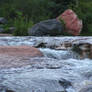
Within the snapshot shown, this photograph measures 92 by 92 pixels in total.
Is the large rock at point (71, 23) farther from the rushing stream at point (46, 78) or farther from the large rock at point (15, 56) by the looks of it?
the rushing stream at point (46, 78)

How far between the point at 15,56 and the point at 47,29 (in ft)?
17.5

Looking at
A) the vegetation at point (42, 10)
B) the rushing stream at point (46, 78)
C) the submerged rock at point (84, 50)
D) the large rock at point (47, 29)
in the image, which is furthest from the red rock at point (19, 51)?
the vegetation at point (42, 10)

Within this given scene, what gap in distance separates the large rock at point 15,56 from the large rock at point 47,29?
4590 millimetres

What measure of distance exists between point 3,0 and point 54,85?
1311 cm

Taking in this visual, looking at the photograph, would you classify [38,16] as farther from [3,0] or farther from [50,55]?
[50,55]

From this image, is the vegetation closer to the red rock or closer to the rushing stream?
the red rock

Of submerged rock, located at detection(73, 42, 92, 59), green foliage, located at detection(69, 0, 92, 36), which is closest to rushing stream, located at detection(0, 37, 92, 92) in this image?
submerged rock, located at detection(73, 42, 92, 59)

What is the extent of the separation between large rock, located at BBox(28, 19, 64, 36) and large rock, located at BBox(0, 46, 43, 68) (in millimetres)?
4590

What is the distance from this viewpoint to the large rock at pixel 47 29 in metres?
8.93

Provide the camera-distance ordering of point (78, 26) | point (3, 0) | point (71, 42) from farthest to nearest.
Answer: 1. point (3, 0)
2. point (78, 26)
3. point (71, 42)

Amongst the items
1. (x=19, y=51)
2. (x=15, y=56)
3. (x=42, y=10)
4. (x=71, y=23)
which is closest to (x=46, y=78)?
(x=15, y=56)

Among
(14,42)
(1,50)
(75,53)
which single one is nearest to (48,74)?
(1,50)

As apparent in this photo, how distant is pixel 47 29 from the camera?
29.7ft

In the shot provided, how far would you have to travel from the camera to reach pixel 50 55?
4609 millimetres
